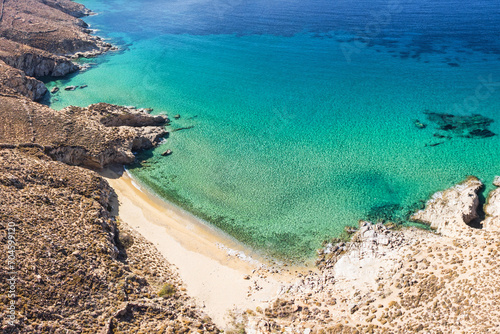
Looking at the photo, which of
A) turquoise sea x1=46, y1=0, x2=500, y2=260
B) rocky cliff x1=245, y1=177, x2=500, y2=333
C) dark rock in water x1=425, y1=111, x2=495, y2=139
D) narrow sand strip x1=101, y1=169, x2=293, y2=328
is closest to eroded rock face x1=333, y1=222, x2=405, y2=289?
rocky cliff x1=245, y1=177, x2=500, y2=333

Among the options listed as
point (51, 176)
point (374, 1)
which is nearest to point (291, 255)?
point (51, 176)

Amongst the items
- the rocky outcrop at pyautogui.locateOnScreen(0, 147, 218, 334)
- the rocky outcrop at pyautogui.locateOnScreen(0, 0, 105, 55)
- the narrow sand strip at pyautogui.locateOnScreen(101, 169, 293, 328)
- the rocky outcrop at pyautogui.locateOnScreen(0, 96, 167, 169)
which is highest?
the rocky outcrop at pyautogui.locateOnScreen(0, 0, 105, 55)

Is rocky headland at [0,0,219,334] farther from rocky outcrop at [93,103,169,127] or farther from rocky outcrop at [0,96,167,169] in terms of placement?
rocky outcrop at [93,103,169,127]

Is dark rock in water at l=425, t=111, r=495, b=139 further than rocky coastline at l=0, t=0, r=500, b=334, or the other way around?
dark rock in water at l=425, t=111, r=495, b=139

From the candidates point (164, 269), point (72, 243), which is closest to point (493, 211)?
point (164, 269)

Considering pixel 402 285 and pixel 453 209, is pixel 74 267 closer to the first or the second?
pixel 402 285

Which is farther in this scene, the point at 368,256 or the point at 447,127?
the point at 447,127
